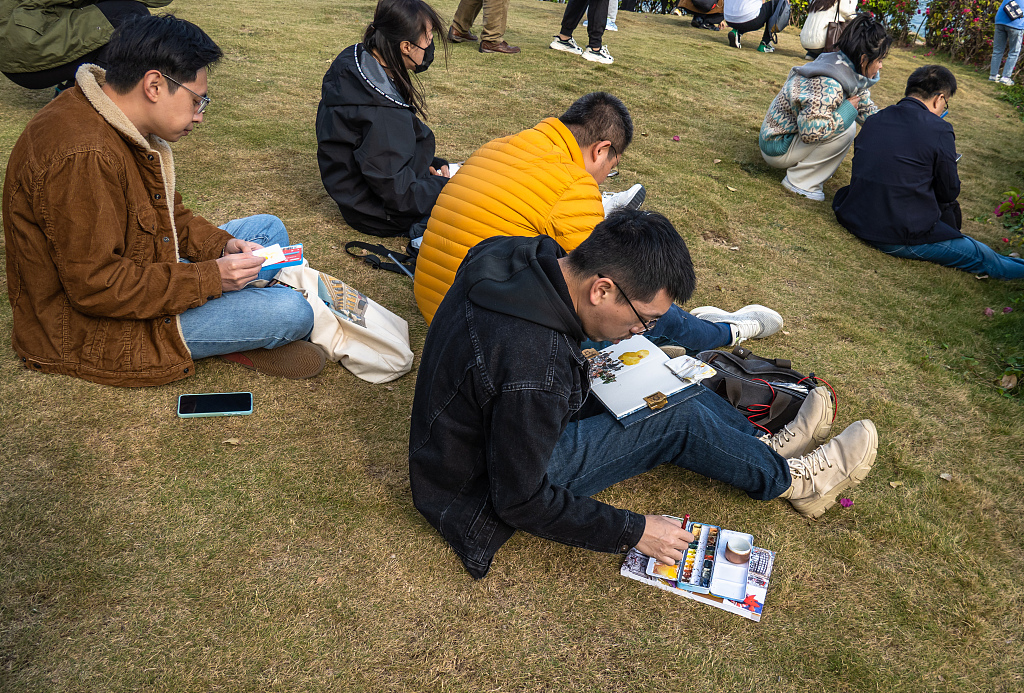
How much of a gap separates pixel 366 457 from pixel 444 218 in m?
1.20

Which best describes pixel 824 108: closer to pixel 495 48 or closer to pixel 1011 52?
pixel 495 48

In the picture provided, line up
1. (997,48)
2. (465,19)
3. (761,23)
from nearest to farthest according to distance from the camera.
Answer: (465,19)
(997,48)
(761,23)

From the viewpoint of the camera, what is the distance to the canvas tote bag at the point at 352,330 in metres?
3.41

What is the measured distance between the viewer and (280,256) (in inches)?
133

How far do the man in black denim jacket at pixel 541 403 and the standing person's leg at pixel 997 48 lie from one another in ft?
41.8

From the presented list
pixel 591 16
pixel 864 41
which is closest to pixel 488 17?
pixel 591 16

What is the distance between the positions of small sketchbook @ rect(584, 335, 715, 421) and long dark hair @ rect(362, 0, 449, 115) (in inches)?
96.0

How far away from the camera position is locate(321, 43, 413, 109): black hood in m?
4.23

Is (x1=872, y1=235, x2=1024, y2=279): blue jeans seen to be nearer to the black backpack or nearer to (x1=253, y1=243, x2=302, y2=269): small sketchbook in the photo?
the black backpack

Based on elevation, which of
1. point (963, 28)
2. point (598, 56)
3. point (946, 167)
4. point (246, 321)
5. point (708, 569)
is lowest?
point (708, 569)

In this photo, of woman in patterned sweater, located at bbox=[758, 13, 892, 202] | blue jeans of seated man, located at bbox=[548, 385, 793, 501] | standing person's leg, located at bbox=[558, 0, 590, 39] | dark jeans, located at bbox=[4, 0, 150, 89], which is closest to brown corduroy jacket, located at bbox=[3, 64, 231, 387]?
blue jeans of seated man, located at bbox=[548, 385, 793, 501]

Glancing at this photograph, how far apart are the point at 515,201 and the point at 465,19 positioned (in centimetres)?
719

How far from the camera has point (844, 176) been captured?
717 centimetres

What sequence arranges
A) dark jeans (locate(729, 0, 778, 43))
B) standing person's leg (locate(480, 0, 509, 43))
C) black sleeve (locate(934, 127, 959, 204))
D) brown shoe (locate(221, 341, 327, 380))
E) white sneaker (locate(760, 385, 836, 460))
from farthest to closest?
dark jeans (locate(729, 0, 778, 43))
standing person's leg (locate(480, 0, 509, 43))
black sleeve (locate(934, 127, 959, 204))
brown shoe (locate(221, 341, 327, 380))
white sneaker (locate(760, 385, 836, 460))
